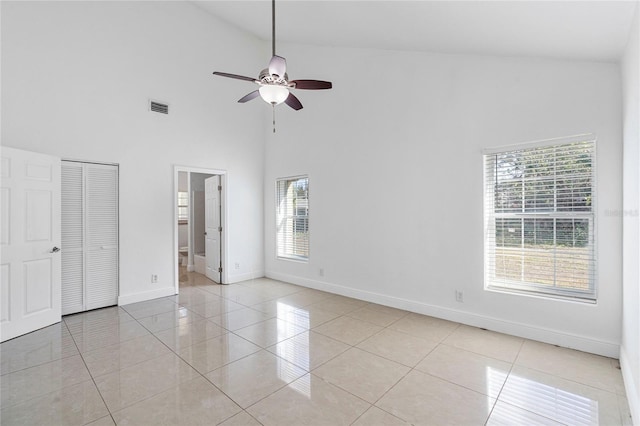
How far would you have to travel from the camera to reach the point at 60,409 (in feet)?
7.06

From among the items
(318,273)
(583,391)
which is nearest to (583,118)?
(583,391)

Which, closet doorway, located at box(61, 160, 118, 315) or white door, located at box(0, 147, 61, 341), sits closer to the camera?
white door, located at box(0, 147, 61, 341)

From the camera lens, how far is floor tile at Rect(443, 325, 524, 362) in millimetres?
2992

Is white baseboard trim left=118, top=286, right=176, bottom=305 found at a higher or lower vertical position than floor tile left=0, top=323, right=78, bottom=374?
higher

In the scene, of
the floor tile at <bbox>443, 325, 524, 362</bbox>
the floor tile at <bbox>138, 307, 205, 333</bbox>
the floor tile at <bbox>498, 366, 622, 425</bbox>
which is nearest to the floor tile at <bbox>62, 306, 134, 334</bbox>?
the floor tile at <bbox>138, 307, 205, 333</bbox>

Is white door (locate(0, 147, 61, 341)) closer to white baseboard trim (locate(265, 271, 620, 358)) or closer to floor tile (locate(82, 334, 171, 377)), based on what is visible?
floor tile (locate(82, 334, 171, 377))

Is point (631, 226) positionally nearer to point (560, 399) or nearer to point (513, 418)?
point (560, 399)

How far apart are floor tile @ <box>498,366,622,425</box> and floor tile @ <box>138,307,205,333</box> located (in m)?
3.52

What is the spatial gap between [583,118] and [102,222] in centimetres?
605

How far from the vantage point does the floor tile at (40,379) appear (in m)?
2.31

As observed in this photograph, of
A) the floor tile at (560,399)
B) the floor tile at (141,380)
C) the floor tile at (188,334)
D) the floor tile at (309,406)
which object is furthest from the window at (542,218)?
the floor tile at (141,380)

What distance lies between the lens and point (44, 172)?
12.1 ft

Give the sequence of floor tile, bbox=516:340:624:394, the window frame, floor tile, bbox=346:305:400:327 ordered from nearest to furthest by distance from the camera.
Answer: floor tile, bbox=516:340:624:394 < floor tile, bbox=346:305:400:327 < the window frame

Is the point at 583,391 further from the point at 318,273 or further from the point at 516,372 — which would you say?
the point at 318,273
